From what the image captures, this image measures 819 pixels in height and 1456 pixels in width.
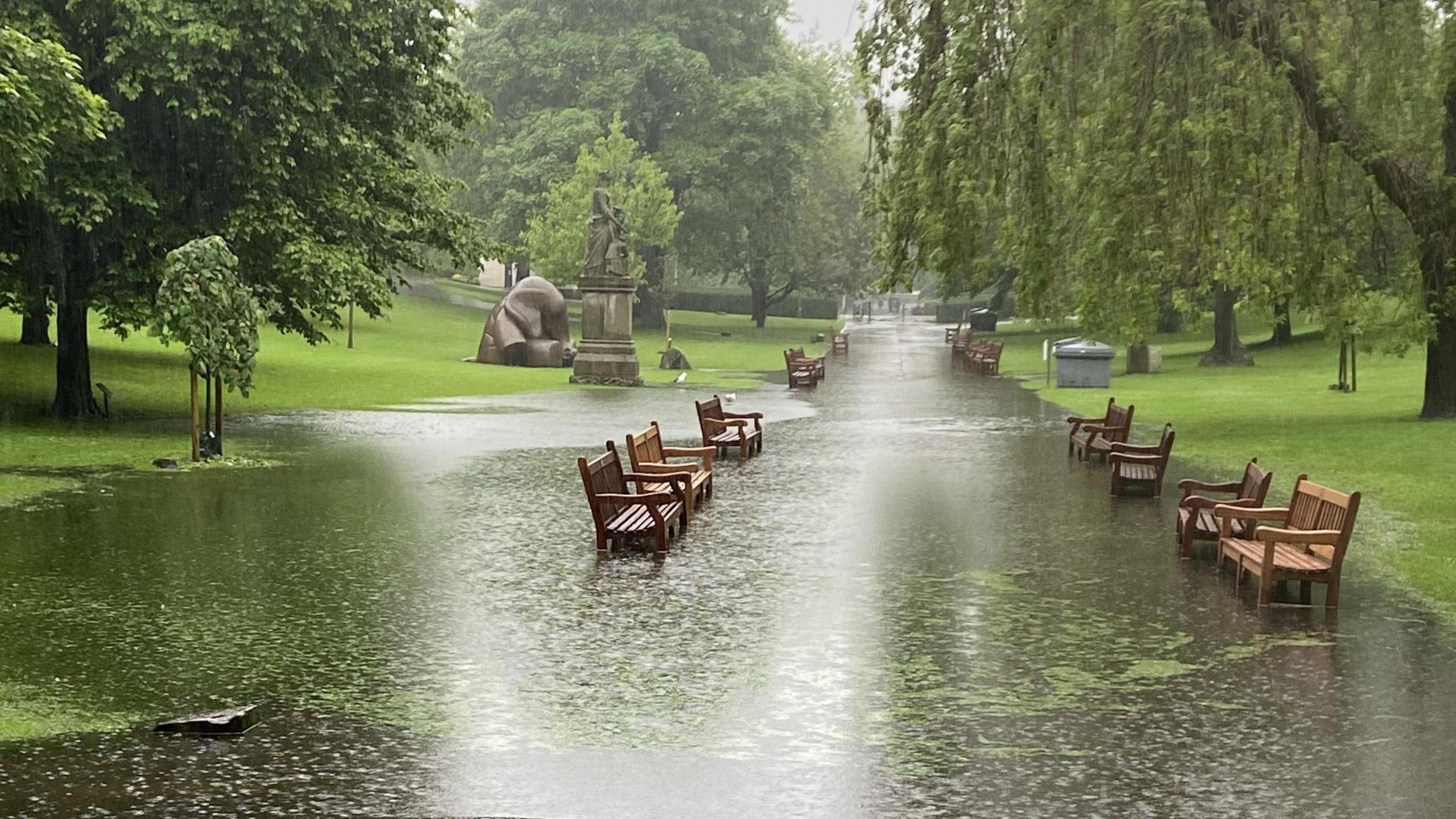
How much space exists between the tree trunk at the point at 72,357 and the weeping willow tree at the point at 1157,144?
1312 cm

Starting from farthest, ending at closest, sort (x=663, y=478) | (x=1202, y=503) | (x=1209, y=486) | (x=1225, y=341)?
1. (x=1225, y=341)
2. (x=663, y=478)
3. (x=1209, y=486)
4. (x=1202, y=503)

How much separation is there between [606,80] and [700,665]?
221 ft

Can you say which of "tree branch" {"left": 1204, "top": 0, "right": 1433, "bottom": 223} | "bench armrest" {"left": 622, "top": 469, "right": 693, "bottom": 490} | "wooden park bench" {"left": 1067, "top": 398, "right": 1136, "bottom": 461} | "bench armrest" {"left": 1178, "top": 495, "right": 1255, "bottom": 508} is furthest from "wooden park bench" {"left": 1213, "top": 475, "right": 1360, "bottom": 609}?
"tree branch" {"left": 1204, "top": 0, "right": 1433, "bottom": 223}

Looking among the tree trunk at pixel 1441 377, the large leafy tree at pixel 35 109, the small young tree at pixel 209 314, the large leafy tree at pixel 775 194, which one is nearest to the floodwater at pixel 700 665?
the small young tree at pixel 209 314

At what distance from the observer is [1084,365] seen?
41.5 meters

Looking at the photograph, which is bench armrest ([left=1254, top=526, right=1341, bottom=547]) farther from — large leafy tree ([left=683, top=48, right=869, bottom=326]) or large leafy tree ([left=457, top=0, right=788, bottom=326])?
large leafy tree ([left=683, top=48, right=869, bottom=326])

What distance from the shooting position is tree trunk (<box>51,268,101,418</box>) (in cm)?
2714

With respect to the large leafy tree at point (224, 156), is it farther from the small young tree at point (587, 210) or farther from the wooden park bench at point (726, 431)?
the small young tree at point (587, 210)

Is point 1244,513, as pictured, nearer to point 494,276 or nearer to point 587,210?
point 587,210

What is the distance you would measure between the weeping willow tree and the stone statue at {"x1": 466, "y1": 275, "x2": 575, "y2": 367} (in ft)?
85.2

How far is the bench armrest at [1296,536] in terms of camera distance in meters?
12.3

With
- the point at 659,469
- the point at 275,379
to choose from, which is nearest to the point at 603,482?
the point at 659,469

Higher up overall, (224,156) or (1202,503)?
(224,156)

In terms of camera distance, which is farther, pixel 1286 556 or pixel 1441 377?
pixel 1441 377
